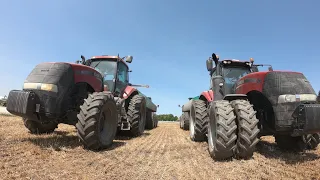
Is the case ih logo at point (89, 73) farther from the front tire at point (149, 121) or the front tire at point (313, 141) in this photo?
the front tire at point (149, 121)

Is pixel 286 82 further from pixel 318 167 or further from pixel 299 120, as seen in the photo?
pixel 318 167

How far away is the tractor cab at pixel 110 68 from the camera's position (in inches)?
349

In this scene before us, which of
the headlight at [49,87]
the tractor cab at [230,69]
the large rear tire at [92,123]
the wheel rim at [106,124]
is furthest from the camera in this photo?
the tractor cab at [230,69]

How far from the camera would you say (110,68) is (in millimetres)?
9148

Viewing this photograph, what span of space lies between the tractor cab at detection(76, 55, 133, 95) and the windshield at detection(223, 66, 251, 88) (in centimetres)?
333

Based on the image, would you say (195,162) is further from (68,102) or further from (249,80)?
(68,102)

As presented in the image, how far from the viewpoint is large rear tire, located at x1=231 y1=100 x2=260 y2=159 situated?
4.44m

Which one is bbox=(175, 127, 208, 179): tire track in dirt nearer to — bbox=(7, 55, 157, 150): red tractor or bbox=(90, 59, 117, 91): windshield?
bbox=(7, 55, 157, 150): red tractor

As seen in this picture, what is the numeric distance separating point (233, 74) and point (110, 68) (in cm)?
424

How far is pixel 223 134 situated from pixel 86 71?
3923 mm

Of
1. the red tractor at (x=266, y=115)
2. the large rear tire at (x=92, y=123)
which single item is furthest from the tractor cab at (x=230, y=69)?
the large rear tire at (x=92, y=123)

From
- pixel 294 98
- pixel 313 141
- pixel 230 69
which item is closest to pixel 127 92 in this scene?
pixel 230 69

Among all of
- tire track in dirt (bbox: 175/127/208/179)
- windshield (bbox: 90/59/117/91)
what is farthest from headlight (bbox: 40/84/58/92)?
windshield (bbox: 90/59/117/91)

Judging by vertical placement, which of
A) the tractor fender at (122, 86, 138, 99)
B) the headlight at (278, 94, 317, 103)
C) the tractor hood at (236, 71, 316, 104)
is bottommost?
the headlight at (278, 94, 317, 103)
